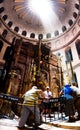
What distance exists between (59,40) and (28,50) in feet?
35.0

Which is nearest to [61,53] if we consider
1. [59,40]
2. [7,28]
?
[59,40]

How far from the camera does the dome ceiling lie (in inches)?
898

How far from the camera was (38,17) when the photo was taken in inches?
1032

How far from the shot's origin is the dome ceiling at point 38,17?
74.8 ft

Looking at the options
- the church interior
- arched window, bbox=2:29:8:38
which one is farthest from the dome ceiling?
arched window, bbox=2:29:8:38

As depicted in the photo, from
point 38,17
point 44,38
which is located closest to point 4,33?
point 44,38

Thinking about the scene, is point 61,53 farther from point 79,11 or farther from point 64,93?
point 64,93

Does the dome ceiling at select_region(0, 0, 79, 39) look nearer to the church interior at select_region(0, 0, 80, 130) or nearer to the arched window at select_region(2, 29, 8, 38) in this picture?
the church interior at select_region(0, 0, 80, 130)

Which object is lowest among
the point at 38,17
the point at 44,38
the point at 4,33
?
the point at 44,38

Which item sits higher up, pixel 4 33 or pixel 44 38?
pixel 4 33

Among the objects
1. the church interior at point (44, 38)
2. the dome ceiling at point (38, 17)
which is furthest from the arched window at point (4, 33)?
the dome ceiling at point (38, 17)

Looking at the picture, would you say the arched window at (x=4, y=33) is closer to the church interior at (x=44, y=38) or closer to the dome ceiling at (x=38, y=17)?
the church interior at (x=44, y=38)

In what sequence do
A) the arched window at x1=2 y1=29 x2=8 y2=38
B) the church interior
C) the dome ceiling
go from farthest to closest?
the dome ceiling, the arched window at x1=2 y1=29 x2=8 y2=38, the church interior

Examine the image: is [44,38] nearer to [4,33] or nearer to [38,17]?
[38,17]
